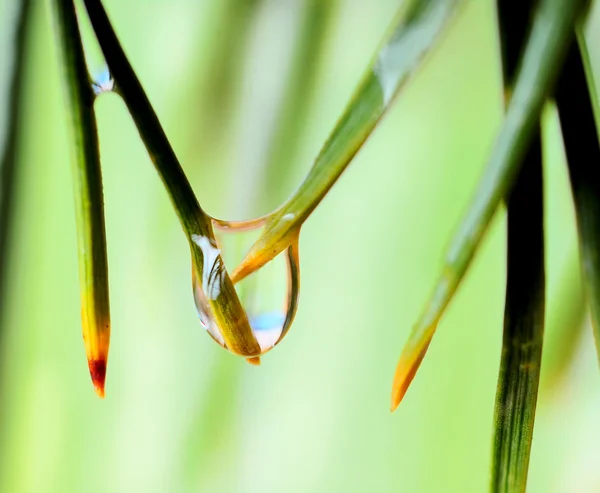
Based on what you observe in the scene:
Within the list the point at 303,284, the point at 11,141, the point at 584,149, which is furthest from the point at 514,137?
the point at 11,141

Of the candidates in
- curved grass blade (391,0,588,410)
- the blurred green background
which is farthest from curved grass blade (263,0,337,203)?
curved grass blade (391,0,588,410)

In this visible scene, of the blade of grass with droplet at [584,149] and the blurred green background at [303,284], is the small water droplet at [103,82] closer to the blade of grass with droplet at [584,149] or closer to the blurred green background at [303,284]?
the blurred green background at [303,284]

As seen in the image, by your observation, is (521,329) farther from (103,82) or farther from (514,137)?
(103,82)

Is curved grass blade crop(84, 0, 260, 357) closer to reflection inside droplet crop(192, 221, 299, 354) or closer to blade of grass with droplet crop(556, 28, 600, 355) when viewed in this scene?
reflection inside droplet crop(192, 221, 299, 354)

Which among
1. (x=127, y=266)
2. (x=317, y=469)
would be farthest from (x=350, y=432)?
(x=127, y=266)

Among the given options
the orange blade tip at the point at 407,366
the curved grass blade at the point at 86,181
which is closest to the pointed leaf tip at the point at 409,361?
the orange blade tip at the point at 407,366

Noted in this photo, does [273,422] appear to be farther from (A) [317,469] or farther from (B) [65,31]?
(B) [65,31]
